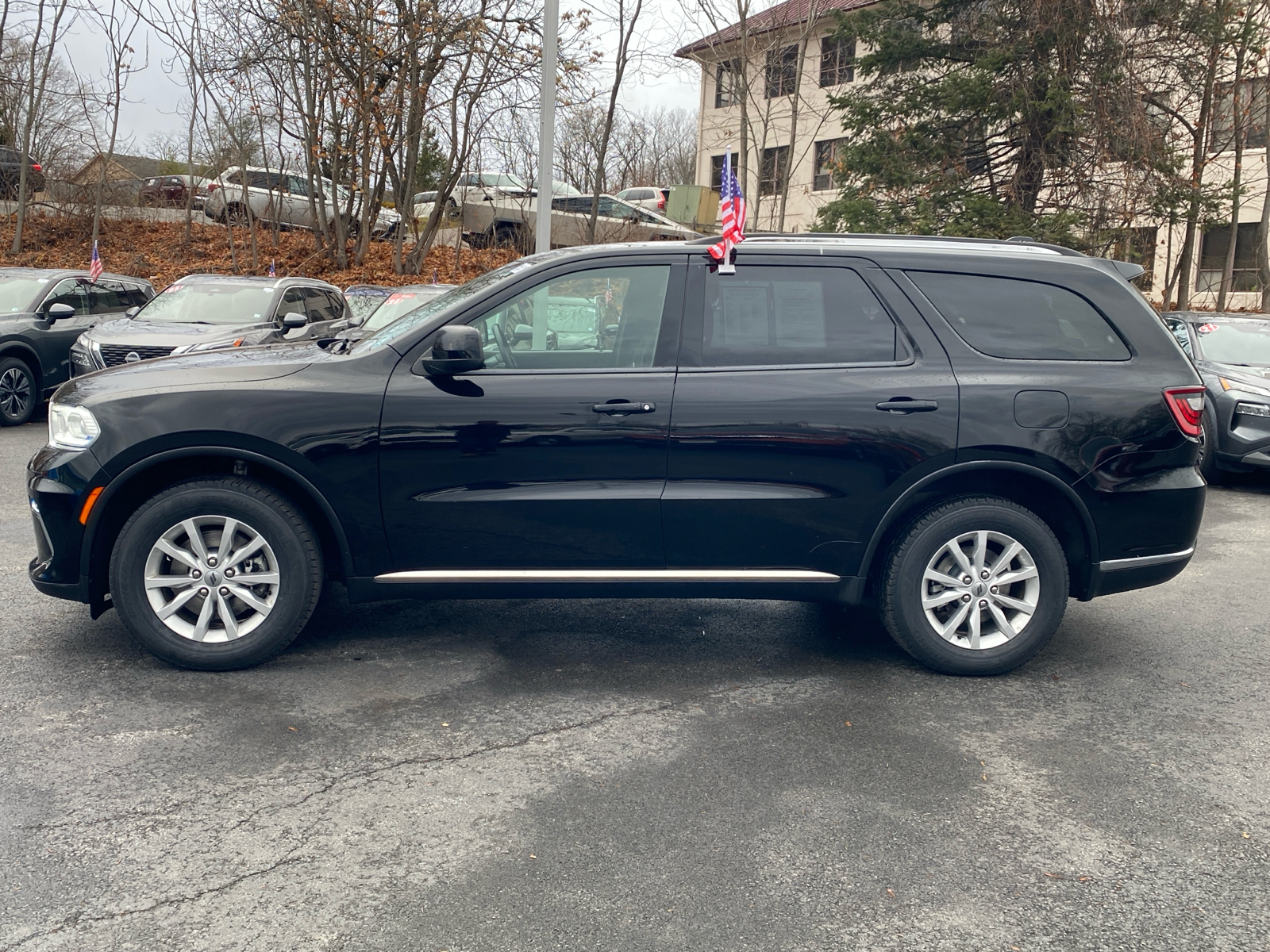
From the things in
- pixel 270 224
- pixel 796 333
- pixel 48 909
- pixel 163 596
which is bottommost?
pixel 48 909

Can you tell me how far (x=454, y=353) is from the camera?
14.8 feet

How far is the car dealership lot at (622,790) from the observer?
9.37ft

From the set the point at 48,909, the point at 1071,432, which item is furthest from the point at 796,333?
the point at 48,909

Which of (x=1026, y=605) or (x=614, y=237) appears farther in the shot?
(x=614, y=237)

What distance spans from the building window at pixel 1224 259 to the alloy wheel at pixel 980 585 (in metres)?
30.9

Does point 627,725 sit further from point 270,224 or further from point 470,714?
point 270,224

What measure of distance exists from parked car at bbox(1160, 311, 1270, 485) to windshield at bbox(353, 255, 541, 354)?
6.88 metres

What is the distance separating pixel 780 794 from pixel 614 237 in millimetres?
24315

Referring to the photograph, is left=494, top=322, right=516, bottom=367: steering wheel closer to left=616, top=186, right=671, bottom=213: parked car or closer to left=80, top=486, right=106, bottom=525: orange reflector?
left=80, top=486, right=106, bottom=525: orange reflector

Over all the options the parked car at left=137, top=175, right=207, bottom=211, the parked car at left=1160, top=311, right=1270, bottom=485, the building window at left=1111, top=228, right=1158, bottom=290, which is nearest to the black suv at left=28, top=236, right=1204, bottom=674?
the parked car at left=1160, top=311, right=1270, bottom=485

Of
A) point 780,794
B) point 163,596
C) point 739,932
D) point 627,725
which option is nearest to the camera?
point 739,932

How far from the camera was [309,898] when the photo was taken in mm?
2912

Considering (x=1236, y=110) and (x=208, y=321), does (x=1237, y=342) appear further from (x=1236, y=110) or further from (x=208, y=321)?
(x=1236, y=110)

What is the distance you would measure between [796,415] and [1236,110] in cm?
2065
